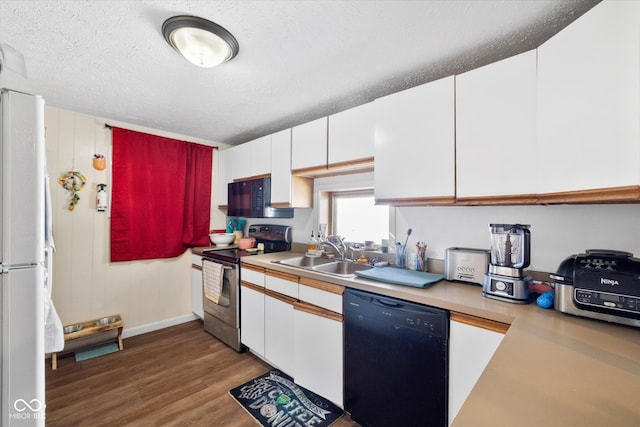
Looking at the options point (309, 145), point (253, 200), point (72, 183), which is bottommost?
point (253, 200)

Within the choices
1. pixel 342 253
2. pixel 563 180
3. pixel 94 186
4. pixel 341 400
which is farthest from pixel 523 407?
pixel 94 186

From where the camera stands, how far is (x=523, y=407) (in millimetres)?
599

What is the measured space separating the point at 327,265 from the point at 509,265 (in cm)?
132

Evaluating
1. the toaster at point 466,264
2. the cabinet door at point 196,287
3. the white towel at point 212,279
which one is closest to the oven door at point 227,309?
the white towel at point 212,279

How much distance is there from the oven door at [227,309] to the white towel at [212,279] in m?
0.02

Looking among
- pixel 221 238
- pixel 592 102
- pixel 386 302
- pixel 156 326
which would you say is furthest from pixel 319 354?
pixel 156 326

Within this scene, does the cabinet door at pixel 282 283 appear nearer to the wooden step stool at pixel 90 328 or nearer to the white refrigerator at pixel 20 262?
the white refrigerator at pixel 20 262

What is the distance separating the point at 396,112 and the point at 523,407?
1614mm

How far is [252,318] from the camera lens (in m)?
2.38

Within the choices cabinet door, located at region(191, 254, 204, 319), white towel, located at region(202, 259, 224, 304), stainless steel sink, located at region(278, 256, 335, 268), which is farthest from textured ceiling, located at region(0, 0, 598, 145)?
cabinet door, located at region(191, 254, 204, 319)

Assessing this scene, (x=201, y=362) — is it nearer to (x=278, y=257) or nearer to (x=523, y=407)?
(x=278, y=257)

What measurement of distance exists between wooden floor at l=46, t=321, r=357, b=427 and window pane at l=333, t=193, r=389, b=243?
1362 millimetres

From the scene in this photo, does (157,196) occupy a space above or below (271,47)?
below

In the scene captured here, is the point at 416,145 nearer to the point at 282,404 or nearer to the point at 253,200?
the point at 253,200
